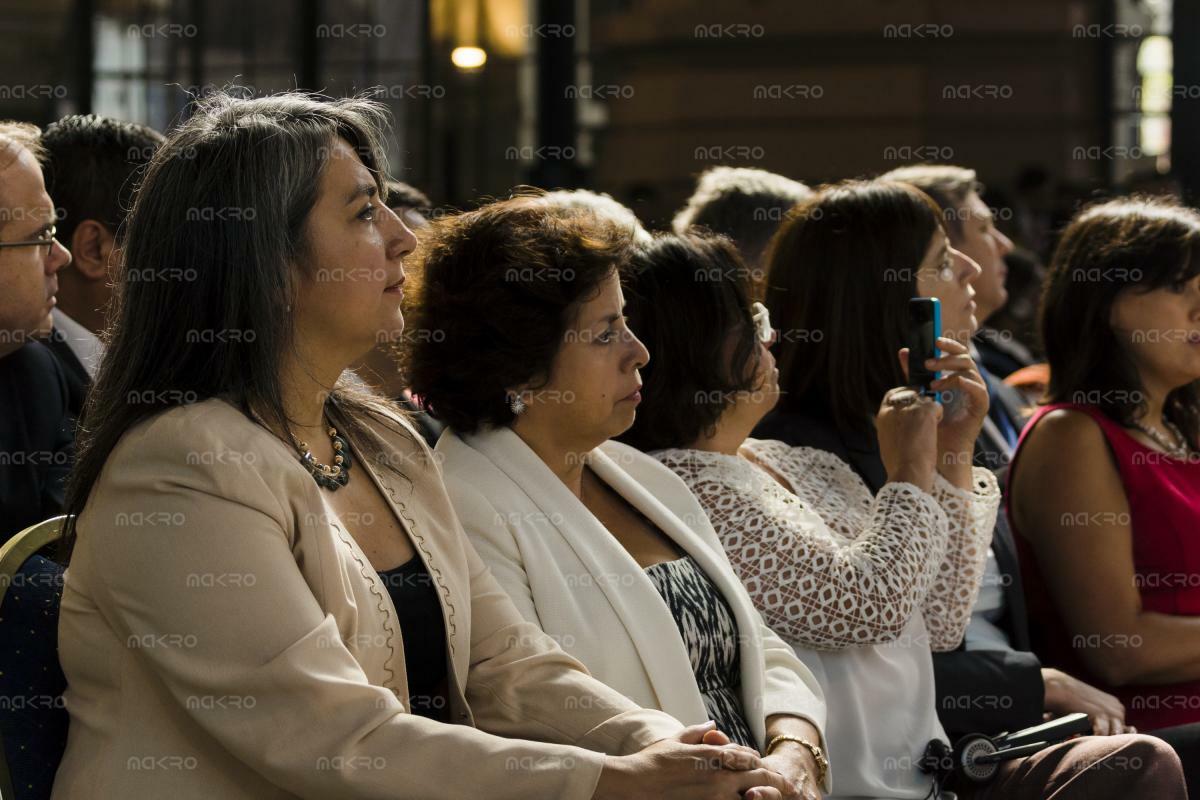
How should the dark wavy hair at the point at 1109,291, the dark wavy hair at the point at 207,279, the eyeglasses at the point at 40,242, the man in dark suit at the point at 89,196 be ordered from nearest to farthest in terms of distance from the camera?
the dark wavy hair at the point at 207,279, the eyeglasses at the point at 40,242, the man in dark suit at the point at 89,196, the dark wavy hair at the point at 1109,291

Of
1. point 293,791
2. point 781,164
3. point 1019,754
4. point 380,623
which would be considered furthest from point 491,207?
point 781,164

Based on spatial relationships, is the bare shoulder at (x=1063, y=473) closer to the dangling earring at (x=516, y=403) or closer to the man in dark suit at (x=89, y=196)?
the dangling earring at (x=516, y=403)

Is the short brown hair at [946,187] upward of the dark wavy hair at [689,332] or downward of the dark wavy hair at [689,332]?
upward

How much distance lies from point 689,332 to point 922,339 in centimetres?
50

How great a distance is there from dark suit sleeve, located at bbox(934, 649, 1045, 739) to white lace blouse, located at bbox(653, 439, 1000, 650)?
6 centimetres

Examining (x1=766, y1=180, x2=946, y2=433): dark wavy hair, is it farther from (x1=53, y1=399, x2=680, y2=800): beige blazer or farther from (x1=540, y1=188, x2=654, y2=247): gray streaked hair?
(x1=53, y1=399, x2=680, y2=800): beige blazer

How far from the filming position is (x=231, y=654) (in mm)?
1714

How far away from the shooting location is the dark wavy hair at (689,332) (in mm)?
2719

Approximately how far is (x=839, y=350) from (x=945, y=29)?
10.1 m

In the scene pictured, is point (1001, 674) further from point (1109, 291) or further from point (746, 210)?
point (746, 210)

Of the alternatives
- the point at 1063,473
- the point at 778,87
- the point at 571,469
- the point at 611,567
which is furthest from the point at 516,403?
A: the point at 778,87

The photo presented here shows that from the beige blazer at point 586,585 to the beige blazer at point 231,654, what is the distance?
403 millimetres

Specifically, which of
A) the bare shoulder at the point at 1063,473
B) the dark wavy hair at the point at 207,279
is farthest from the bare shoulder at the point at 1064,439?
the dark wavy hair at the point at 207,279

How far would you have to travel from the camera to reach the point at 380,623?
1926 mm
